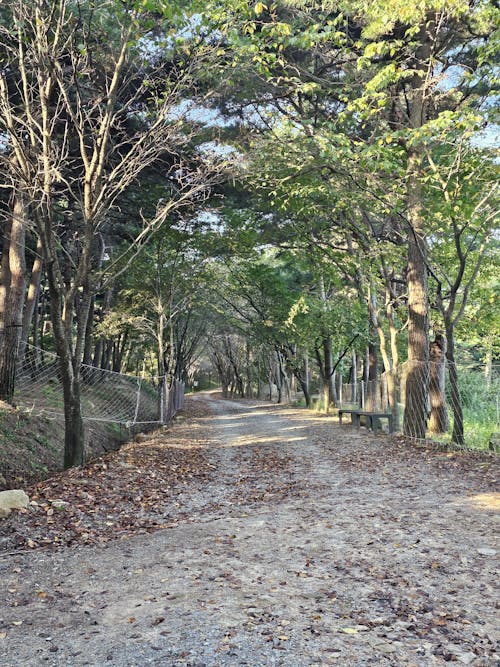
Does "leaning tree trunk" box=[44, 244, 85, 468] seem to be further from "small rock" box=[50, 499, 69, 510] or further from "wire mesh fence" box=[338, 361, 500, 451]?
"wire mesh fence" box=[338, 361, 500, 451]

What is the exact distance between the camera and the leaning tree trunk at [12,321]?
31.7 ft

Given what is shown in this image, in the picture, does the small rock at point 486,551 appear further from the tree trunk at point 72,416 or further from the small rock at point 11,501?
the tree trunk at point 72,416

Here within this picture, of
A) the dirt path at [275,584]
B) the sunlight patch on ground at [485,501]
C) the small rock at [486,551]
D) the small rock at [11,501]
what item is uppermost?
the small rock at [11,501]

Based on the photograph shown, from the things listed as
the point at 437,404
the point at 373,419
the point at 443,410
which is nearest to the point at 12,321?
the point at 373,419

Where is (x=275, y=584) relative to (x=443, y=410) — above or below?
below

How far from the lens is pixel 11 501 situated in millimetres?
5352

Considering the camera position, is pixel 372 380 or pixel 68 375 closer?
pixel 68 375

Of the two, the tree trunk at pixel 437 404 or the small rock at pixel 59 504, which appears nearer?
the small rock at pixel 59 504

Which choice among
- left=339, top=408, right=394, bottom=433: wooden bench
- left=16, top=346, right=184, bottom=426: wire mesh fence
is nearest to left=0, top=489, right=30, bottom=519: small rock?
left=16, top=346, right=184, bottom=426: wire mesh fence

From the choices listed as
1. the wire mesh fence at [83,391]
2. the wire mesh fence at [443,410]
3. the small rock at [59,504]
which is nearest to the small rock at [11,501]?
the small rock at [59,504]

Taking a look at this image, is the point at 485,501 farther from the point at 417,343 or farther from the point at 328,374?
the point at 328,374

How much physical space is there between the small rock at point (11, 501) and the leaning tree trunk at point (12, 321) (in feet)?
15.6

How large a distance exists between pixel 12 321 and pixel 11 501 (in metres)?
5.16

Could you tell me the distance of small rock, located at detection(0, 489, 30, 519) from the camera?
521cm
